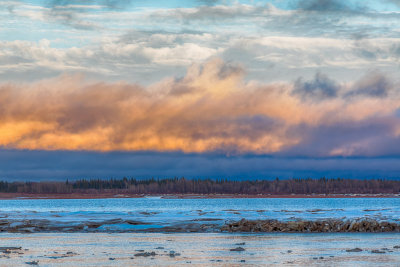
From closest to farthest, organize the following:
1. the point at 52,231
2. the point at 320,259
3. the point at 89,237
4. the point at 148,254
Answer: the point at 320,259 < the point at 148,254 < the point at 89,237 < the point at 52,231

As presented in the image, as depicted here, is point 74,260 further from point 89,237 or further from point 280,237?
point 280,237

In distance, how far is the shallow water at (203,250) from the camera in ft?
90.2

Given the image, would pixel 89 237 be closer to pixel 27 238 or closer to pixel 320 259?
→ pixel 27 238

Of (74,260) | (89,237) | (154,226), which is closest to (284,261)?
(74,260)

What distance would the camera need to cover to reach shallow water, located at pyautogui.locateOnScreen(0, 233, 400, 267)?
2750 centimetres

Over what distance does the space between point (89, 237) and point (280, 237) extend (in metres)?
13.1

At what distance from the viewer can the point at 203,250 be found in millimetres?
33344

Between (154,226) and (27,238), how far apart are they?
→ 13267 mm

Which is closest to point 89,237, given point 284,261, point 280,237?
point 280,237

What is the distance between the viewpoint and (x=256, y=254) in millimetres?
30844

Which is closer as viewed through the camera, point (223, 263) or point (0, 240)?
point (223, 263)

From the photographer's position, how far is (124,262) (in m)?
27.6

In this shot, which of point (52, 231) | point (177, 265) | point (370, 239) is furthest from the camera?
point (52, 231)

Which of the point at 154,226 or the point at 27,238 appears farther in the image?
the point at 154,226
